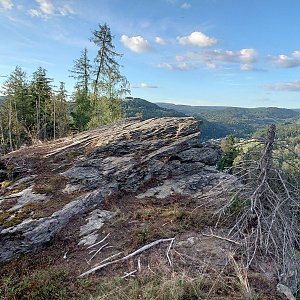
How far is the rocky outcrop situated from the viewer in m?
8.07

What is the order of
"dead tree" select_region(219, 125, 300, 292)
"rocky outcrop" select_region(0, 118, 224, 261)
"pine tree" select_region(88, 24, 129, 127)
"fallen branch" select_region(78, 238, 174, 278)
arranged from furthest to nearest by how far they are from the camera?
"pine tree" select_region(88, 24, 129, 127) → "rocky outcrop" select_region(0, 118, 224, 261) → "dead tree" select_region(219, 125, 300, 292) → "fallen branch" select_region(78, 238, 174, 278)

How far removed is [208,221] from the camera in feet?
28.3

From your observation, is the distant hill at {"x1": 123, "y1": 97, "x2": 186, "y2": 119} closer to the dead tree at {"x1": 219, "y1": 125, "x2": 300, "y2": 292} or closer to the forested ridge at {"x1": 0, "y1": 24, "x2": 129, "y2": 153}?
the forested ridge at {"x1": 0, "y1": 24, "x2": 129, "y2": 153}

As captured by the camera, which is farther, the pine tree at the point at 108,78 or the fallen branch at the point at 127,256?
the pine tree at the point at 108,78

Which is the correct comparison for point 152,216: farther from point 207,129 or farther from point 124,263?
point 207,129

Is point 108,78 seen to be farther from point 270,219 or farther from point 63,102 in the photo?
point 270,219

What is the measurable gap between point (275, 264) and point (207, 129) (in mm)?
168679

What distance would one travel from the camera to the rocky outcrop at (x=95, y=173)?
8.07 m

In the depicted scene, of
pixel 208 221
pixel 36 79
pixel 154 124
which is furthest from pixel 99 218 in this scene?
pixel 36 79

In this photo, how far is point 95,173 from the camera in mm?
11172

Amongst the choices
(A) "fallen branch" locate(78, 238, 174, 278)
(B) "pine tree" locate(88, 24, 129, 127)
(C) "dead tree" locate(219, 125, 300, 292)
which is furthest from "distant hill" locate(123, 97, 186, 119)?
(A) "fallen branch" locate(78, 238, 174, 278)

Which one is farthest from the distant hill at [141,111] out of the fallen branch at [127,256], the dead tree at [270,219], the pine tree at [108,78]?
the fallen branch at [127,256]

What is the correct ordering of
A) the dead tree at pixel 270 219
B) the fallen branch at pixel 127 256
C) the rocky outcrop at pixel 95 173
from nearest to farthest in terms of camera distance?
the fallen branch at pixel 127 256, the dead tree at pixel 270 219, the rocky outcrop at pixel 95 173

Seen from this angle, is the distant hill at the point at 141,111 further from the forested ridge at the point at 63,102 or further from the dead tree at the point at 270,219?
the dead tree at the point at 270,219
